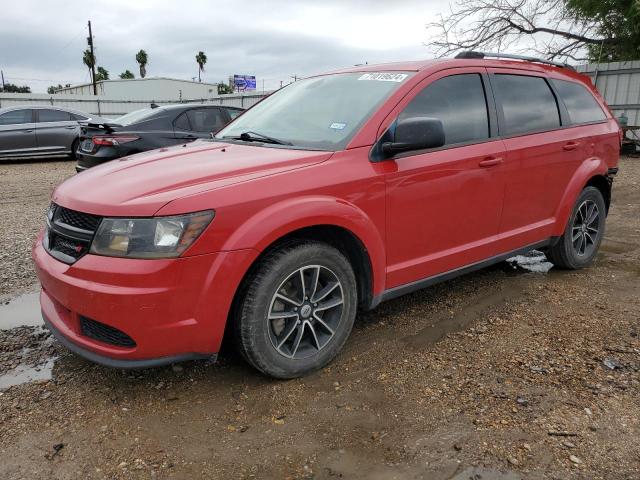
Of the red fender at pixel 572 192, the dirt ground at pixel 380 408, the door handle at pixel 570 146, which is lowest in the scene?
the dirt ground at pixel 380 408

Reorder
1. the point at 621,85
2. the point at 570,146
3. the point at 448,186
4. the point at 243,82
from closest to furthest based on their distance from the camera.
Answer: the point at 448,186 < the point at 570,146 < the point at 621,85 < the point at 243,82

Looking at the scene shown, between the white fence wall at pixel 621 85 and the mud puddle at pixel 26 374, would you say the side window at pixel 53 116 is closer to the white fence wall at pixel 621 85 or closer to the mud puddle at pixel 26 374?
the mud puddle at pixel 26 374

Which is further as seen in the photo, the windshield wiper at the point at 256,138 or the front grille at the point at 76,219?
the windshield wiper at the point at 256,138

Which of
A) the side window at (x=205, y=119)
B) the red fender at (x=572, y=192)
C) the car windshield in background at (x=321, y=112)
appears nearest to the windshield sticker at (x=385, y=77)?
the car windshield in background at (x=321, y=112)

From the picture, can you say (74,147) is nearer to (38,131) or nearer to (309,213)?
(38,131)

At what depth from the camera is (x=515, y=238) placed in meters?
4.01

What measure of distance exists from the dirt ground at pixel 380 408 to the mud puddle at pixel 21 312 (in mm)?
76

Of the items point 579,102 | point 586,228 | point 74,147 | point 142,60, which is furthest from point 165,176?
point 142,60

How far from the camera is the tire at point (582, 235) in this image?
4582 mm

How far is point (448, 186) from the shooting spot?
133 inches

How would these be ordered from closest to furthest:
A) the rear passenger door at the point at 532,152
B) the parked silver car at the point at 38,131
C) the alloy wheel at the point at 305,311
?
the alloy wheel at the point at 305,311 → the rear passenger door at the point at 532,152 → the parked silver car at the point at 38,131

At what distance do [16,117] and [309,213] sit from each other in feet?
42.0

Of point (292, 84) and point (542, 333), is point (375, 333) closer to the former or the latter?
point (542, 333)

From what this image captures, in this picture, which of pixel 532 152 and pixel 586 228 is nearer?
pixel 532 152
